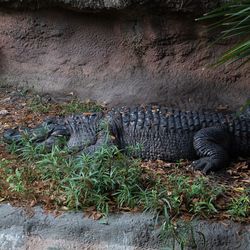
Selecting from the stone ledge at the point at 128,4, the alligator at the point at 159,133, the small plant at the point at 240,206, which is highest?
the stone ledge at the point at 128,4

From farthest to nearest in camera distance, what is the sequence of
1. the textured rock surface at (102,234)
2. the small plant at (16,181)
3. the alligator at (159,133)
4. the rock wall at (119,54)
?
the rock wall at (119,54), the alligator at (159,133), the small plant at (16,181), the textured rock surface at (102,234)

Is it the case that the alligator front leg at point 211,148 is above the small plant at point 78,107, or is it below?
below

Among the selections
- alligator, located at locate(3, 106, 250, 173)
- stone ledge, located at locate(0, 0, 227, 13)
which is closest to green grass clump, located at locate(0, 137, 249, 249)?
alligator, located at locate(3, 106, 250, 173)

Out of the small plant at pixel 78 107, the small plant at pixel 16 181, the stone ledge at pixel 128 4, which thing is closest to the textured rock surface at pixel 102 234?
the small plant at pixel 16 181

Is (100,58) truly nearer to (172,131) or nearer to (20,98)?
(20,98)

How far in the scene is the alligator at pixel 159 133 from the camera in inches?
199

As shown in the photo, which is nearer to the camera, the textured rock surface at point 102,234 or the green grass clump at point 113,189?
the textured rock surface at point 102,234

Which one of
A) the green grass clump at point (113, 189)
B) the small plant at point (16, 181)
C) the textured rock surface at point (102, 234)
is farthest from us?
the small plant at point (16, 181)

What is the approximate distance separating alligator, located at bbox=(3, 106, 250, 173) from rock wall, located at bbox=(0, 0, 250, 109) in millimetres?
685

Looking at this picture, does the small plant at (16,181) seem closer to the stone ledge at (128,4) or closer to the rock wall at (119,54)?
the rock wall at (119,54)

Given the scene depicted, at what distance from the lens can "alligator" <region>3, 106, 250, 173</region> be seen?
5.07 m

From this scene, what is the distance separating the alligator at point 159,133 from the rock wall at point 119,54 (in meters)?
0.69

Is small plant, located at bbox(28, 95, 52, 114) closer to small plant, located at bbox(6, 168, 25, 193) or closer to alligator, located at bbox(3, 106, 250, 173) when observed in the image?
alligator, located at bbox(3, 106, 250, 173)

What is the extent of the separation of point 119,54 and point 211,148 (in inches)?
76.8
